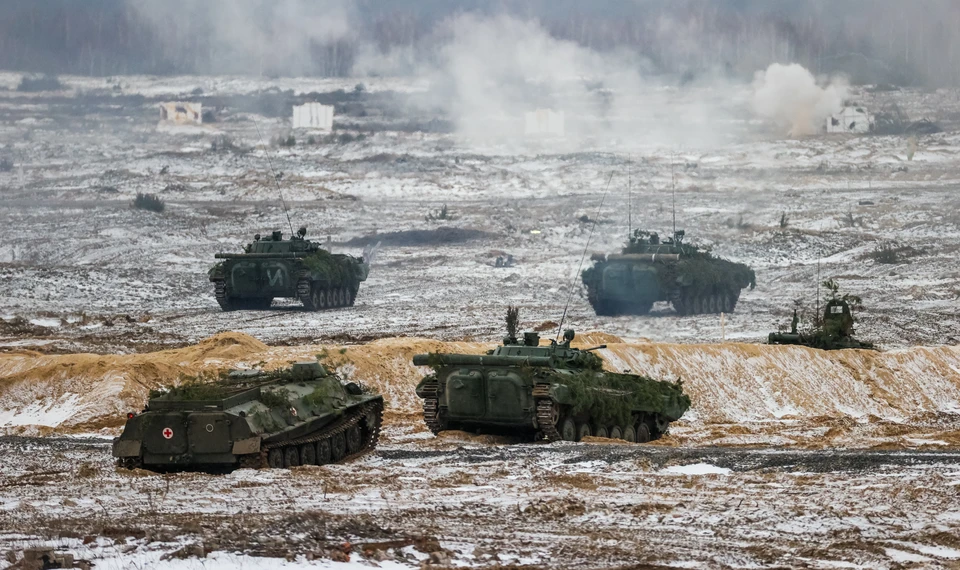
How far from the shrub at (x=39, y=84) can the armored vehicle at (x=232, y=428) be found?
9698 centimetres

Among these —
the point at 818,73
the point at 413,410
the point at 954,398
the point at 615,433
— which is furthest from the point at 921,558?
the point at 818,73

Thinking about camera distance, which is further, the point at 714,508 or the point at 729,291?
the point at 729,291

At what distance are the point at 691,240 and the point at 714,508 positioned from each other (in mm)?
50305

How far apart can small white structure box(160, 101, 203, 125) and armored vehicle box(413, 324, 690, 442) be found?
87085 mm

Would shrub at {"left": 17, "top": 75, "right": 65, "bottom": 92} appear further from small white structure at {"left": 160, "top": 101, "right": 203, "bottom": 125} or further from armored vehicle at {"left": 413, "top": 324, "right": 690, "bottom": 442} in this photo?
armored vehicle at {"left": 413, "top": 324, "right": 690, "bottom": 442}

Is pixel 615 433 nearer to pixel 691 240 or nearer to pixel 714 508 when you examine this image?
pixel 714 508

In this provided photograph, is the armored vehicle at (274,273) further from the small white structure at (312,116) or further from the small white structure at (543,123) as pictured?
the small white structure at (312,116)

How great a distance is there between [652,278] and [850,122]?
58380mm

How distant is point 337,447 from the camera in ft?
56.5

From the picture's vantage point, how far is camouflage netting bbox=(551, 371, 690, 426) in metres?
18.7

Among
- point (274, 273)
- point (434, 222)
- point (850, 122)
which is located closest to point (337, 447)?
point (274, 273)

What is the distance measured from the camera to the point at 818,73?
97.6 metres

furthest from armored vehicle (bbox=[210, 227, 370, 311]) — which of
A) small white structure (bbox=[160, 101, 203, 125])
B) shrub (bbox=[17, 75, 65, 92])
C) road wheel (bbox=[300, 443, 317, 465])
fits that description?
shrub (bbox=[17, 75, 65, 92])

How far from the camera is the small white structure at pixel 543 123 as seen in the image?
97.1 m
